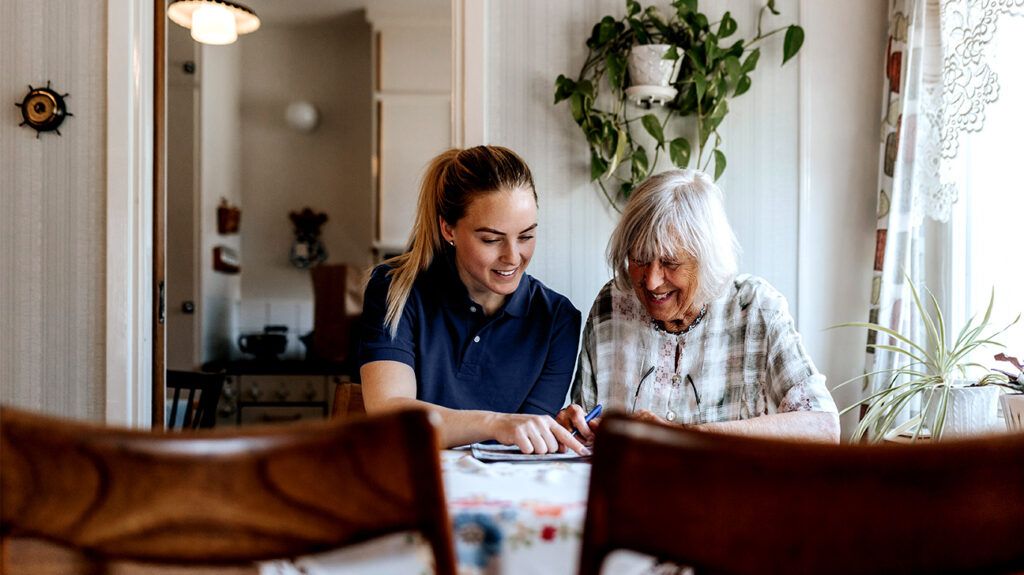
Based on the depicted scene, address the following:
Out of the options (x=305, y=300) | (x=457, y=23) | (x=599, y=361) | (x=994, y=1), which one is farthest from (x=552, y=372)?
(x=305, y=300)

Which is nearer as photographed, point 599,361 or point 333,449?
point 333,449

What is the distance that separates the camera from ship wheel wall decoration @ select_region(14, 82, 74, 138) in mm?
2521

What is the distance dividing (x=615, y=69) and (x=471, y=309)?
961 mm

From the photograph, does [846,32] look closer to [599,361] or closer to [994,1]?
[994,1]

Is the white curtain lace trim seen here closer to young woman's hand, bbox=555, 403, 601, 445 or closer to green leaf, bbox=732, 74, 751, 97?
green leaf, bbox=732, 74, 751, 97

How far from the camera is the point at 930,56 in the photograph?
225 centimetres

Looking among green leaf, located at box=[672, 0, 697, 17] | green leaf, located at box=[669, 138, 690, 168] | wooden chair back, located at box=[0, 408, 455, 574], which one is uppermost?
green leaf, located at box=[672, 0, 697, 17]

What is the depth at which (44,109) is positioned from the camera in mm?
2527

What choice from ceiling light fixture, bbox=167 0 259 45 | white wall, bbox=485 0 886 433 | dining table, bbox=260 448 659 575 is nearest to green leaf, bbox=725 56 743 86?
white wall, bbox=485 0 886 433

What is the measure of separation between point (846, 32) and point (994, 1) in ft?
2.11

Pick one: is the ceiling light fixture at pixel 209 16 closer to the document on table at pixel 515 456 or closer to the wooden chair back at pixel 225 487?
the document on table at pixel 515 456

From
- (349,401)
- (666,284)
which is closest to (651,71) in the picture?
(666,284)

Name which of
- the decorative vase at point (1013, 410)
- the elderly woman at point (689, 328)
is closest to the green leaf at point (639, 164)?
the elderly woman at point (689, 328)

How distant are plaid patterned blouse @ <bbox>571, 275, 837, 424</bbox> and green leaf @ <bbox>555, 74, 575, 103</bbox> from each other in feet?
2.67
